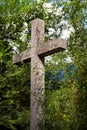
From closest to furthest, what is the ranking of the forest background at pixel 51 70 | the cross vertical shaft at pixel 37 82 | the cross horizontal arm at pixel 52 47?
1. the forest background at pixel 51 70
2. the cross vertical shaft at pixel 37 82
3. the cross horizontal arm at pixel 52 47

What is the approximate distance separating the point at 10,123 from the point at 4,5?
15.9 ft

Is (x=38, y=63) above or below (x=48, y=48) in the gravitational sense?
below

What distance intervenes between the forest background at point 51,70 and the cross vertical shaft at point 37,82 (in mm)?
114

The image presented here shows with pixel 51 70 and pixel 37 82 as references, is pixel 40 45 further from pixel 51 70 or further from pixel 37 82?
pixel 51 70

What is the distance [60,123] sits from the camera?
405 cm

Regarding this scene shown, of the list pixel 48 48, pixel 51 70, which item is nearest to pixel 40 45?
pixel 48 48

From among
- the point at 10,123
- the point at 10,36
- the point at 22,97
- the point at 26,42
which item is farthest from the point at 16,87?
the point at 10,36

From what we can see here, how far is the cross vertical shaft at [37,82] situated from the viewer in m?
4.46

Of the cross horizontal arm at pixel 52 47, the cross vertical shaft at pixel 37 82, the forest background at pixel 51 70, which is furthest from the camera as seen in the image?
the cross horizontal arm at pixel 52 47

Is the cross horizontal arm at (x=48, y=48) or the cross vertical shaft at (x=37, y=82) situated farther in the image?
the cross horizontal arm at (x=48, y=48)

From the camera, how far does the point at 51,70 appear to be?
7.81 metres

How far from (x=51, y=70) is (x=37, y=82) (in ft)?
10.1

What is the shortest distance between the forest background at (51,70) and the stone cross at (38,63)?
0.11 m

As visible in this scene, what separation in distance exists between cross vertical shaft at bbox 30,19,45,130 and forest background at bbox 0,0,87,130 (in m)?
0.11
